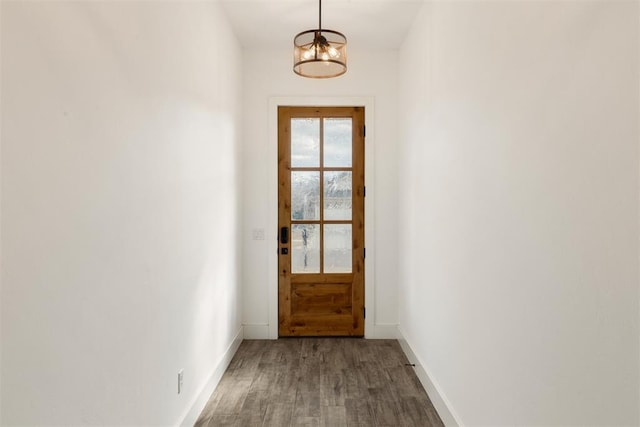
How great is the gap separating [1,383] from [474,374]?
1.84 meters

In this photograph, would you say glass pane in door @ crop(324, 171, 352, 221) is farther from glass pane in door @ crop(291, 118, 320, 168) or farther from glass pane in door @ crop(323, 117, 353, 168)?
glass pane in door @ crop(291, 118, 320, 168)

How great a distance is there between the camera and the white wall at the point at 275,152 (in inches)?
151

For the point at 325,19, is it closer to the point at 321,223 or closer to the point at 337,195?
the point at 337,195

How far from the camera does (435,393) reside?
Answer: 98.8 inches

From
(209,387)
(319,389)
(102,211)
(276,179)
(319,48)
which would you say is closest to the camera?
(102,211)

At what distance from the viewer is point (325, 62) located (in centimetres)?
259

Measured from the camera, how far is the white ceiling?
9.69 ft

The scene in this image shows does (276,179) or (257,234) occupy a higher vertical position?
(276,179)

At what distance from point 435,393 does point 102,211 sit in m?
2.21

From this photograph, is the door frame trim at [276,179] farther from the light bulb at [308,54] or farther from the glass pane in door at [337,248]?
the light bulb at [308,54]

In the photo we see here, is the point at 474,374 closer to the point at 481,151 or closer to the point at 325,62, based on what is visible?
the point at 481,151

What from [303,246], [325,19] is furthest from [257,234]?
[325,19]

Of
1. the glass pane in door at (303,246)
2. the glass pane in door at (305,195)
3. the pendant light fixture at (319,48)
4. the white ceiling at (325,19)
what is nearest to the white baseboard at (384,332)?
the glass pane in door at (303,246)

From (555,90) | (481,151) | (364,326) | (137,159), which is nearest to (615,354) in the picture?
(555,90)
